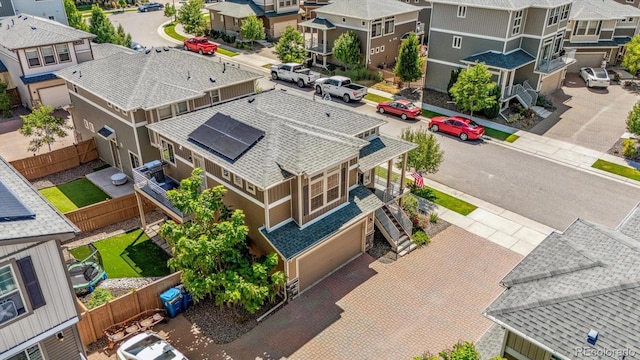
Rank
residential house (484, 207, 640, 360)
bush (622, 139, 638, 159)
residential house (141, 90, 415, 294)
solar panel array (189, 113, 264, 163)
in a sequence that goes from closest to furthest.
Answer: residential house (484, 207, 640, 360), residential house (141, 90, 415, 294), solar panel array (189, 113, 264, 163), bush (622, 139, 638, 159)

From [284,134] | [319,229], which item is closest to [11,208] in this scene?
[284,134]

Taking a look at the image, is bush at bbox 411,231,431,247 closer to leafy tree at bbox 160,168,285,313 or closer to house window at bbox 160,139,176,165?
leafy tree at bbox 160,168,285,313

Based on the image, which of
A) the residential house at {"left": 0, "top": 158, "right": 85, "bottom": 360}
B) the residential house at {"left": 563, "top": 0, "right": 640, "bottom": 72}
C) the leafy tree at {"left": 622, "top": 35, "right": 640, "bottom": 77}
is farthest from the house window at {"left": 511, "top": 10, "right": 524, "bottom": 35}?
the residential house at {"left": 0, "top": 158, "right": 85, "bottom": 360}

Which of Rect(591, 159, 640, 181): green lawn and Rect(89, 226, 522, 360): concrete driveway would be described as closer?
Rect(89, 226, 522, 360): concrete driveway

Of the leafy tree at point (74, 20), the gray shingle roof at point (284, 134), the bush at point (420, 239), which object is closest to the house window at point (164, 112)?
the gray shingle roof at point (284, 134)

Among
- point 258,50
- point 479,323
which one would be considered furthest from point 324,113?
point 258,50

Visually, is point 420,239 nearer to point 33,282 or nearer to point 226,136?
point 226,136

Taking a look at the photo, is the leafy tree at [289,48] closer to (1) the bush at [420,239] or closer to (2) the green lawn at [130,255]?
(2) the green lawn at [130,255]

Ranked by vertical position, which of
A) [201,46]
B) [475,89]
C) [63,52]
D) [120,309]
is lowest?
[120,309]
